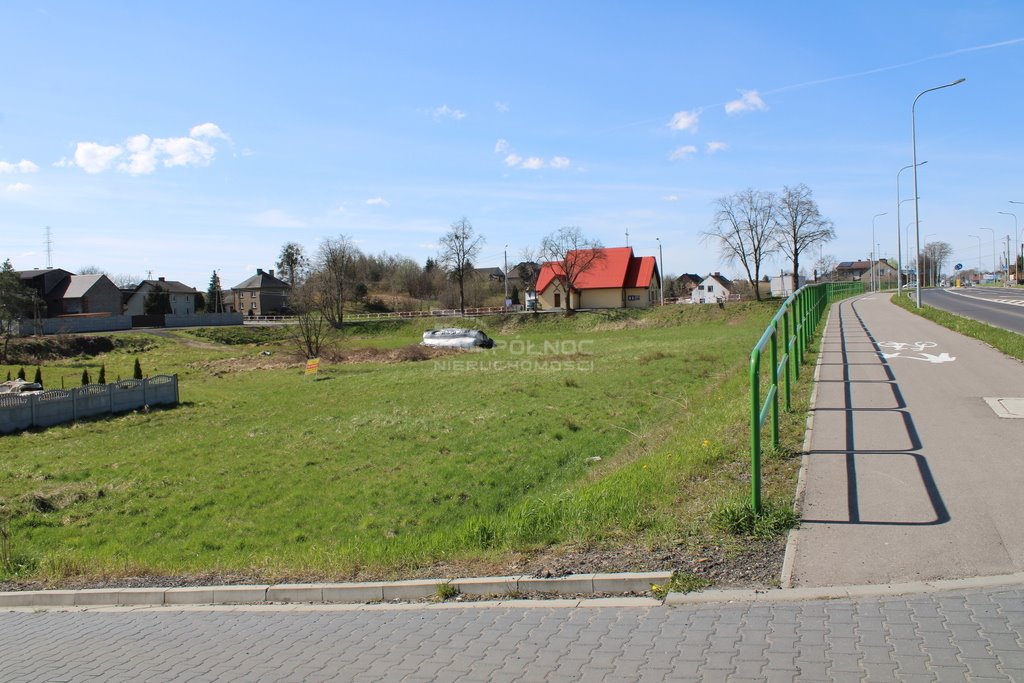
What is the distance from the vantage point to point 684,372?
78.3 feet

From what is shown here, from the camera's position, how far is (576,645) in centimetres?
446

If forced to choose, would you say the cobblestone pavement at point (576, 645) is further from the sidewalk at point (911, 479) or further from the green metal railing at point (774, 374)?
the green metal railing at point (774, 374)

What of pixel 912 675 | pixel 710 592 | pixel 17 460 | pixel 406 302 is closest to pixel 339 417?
pixel 17 460

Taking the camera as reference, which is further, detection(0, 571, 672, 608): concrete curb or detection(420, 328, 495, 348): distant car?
detection(420, 328, 495, 348): distant car

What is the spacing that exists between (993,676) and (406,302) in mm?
105304

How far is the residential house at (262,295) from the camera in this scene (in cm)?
10881

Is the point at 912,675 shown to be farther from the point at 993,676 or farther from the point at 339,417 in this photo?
the point at 339,417

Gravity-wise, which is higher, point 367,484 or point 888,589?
point 888,589

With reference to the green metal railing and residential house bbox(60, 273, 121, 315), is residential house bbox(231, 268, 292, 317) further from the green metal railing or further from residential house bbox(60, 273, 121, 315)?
the green metal railing

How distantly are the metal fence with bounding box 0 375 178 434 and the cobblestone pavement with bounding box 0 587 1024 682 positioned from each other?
1929 cm

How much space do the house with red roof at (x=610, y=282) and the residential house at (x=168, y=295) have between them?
45512 millimetres

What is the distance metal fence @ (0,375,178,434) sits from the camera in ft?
71.7

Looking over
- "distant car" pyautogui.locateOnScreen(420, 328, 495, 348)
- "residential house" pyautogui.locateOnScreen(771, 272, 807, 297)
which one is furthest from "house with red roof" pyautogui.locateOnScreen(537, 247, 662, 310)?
"distant car" pyautogui.locateOnScreen(420, 328, 495, 348)

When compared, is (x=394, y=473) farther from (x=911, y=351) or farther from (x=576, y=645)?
(x=911, y=351)
